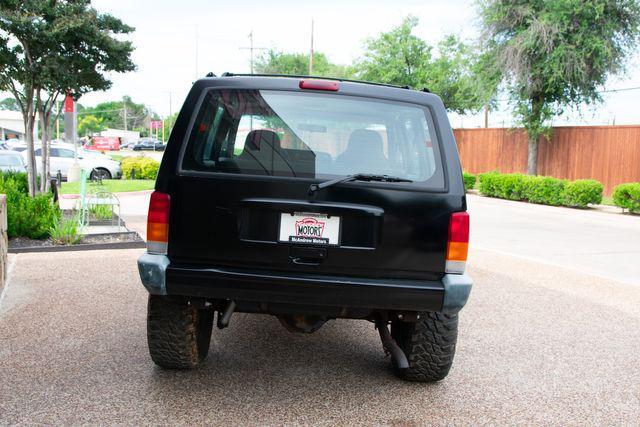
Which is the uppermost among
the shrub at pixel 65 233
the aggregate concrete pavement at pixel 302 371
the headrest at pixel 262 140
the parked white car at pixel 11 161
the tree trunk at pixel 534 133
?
the tree trunk at pixel 534 133

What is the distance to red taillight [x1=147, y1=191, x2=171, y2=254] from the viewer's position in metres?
3.55

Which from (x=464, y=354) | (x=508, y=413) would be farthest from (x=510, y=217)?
(x=508, y=413)

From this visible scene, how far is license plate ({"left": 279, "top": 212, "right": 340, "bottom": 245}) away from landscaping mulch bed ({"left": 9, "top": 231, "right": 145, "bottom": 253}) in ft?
19.4

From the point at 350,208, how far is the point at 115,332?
2540 millimetres

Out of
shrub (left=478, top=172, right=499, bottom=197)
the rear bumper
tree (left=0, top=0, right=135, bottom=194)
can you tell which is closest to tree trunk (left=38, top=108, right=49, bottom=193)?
tree (left=0, top=0, right=135, bottom=194)

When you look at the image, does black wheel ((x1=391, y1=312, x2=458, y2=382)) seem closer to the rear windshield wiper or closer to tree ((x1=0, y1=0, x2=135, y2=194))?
the rear windshield wiper

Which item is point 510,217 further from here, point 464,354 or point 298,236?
point 298,236

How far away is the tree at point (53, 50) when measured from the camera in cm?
1075

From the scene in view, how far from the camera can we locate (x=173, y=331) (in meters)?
→ 3.89

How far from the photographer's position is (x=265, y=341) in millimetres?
4953

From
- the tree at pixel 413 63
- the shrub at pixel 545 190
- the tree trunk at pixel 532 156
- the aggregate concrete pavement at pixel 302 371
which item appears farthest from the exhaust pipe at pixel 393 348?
the tree at pixel 413 63

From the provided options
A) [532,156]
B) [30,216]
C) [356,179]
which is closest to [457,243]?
[356,179]

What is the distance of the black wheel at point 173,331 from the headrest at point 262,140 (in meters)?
1.00

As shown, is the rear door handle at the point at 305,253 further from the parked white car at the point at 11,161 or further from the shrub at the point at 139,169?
the shrub at the point at 139,169
